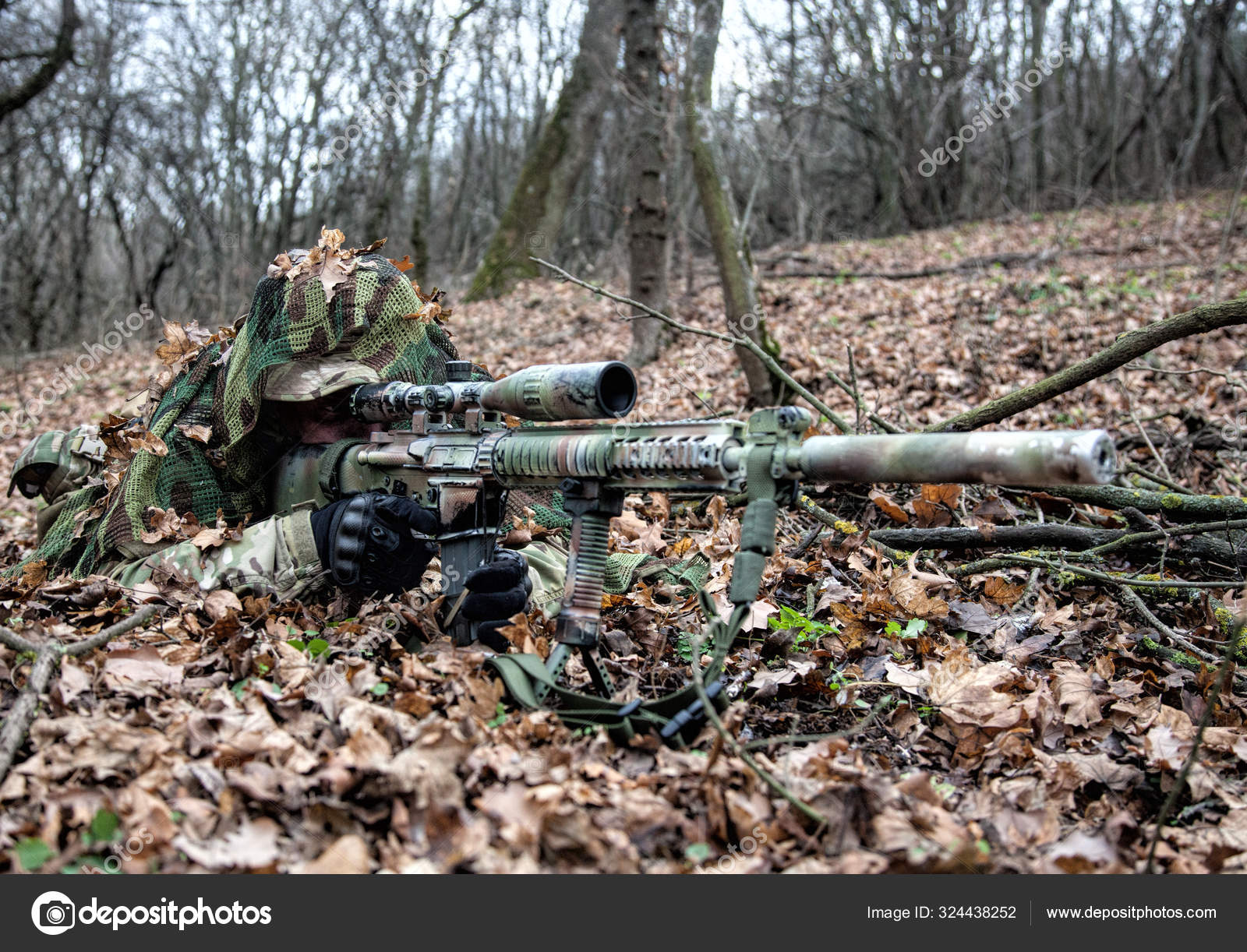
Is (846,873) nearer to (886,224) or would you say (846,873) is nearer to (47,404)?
(47,404)

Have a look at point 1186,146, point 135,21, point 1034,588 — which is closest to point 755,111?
point 1186,146

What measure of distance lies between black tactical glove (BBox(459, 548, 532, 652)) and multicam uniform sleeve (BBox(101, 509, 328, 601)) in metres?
0.94

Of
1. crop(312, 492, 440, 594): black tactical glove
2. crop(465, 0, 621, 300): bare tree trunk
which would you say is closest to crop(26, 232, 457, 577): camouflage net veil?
crop(312, 492, 440, 594): black tactical glove

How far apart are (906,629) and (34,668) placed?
342 centimetres

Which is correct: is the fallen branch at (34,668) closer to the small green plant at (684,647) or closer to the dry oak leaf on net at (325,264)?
the dry oak leaf on net at (325,264)

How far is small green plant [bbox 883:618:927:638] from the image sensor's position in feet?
13.4

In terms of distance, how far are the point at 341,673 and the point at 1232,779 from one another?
311cm

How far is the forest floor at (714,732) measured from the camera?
2.53 metres

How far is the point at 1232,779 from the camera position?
3078 millimetres

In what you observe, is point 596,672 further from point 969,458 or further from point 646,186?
point 646,186

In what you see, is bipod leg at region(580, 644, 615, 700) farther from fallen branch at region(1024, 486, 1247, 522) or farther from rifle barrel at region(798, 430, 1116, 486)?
fallen branch at region(1024, 486, 1247, 522)

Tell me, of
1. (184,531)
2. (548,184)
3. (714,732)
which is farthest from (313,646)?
(548,184)

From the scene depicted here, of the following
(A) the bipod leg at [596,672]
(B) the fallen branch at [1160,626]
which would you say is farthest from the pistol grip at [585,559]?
(B) the fallen branch at [1160,626]
